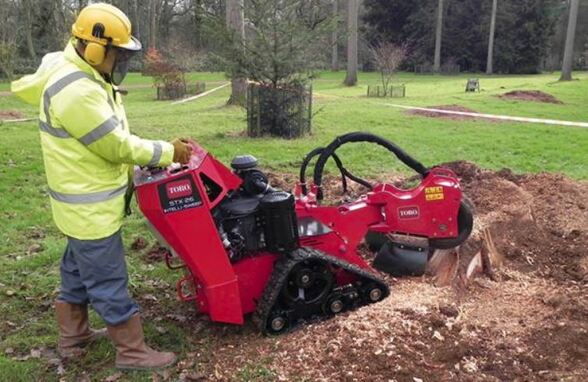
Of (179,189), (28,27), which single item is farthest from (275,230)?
(28,27)

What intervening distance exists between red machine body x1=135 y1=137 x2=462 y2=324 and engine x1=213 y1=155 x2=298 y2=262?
0.20 feet

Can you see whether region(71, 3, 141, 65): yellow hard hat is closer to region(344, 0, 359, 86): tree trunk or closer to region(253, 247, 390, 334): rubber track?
region(253, 247, 390, 334): rubber track

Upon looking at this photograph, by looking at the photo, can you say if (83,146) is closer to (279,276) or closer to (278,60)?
(279,276)

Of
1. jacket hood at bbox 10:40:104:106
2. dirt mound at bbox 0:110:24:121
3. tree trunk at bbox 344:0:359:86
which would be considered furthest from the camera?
tree trunk at bbox 344:0:359:86

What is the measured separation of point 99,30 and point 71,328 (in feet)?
6.64

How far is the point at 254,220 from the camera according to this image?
4.12m

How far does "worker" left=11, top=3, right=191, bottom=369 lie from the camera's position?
136 inches

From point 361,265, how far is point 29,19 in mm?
42863

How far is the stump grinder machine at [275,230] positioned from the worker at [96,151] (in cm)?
23

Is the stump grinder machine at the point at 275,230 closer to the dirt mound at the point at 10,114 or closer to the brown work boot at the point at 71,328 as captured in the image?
the brown work boot at the point at 71,328

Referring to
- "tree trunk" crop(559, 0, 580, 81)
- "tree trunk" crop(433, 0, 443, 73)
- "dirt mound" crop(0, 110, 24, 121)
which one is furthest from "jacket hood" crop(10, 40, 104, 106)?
"tree trunk" crop(433, 0, 443, 73)

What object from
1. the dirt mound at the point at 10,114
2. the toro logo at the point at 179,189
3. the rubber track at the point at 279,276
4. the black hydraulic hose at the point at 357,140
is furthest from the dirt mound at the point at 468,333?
the dirt mound at the point at 10,114

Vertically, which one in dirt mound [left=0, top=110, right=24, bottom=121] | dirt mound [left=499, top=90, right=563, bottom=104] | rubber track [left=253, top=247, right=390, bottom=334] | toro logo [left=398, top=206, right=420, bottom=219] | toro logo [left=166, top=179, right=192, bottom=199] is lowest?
dirt mound [left=499, top=90, right=563, bottom=104]

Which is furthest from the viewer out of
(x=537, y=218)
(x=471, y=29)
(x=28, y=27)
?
(x=471, y=29)
